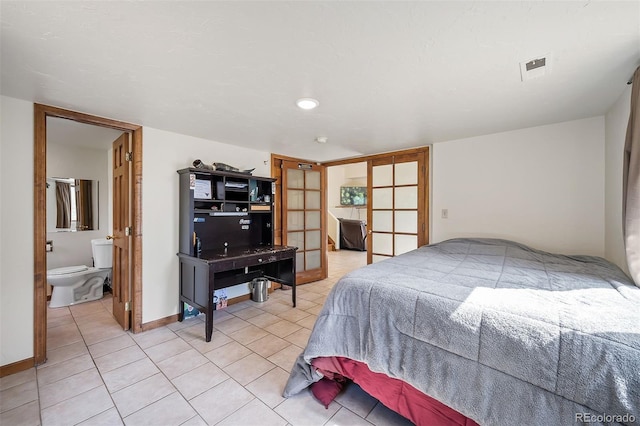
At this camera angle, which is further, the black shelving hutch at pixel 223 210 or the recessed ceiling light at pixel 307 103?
the black shelving hutch at pixel 223 210

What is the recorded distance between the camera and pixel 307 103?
6.69 ft

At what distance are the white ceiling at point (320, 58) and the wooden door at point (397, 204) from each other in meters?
1.17

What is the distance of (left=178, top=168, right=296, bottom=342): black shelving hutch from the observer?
2.63m

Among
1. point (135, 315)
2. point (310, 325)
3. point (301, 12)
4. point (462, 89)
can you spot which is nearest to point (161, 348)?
point (135, 315)

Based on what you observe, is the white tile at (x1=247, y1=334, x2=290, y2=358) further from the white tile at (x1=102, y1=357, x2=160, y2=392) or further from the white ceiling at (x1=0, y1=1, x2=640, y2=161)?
the white ceiling at (x1=0, y1=1, x2=640, y2=161)

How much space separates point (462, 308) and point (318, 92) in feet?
5.28

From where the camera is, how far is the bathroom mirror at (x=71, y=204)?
3.72 meters

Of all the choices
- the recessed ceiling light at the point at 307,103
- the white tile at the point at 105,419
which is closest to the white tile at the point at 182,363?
the white tile at the point at 105,419

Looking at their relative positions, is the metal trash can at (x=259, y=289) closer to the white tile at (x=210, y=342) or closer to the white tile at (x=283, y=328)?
the white tile at (x=283, y=328)

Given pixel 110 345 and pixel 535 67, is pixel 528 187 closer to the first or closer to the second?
pixel 535 67

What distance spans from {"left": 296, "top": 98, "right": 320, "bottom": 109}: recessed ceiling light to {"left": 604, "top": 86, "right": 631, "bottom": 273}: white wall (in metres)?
2.17

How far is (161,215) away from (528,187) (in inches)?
153

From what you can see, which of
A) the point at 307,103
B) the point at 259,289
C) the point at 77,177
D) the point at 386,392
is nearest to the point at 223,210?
the point at 259,289

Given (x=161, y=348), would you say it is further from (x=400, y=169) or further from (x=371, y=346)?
(x=400, y=169)
